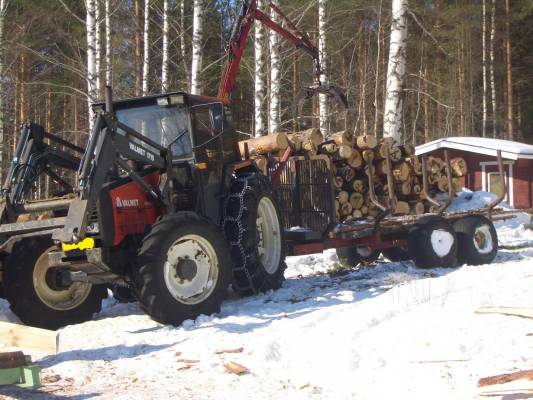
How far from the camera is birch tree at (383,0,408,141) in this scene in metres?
13.5

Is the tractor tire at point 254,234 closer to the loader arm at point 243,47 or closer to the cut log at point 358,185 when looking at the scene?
the loader arm at point 243,47

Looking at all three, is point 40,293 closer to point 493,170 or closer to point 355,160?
point 355,160

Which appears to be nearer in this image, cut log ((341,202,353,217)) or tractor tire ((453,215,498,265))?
tractor tire ((453,215,498,265))

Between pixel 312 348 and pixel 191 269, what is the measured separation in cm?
188

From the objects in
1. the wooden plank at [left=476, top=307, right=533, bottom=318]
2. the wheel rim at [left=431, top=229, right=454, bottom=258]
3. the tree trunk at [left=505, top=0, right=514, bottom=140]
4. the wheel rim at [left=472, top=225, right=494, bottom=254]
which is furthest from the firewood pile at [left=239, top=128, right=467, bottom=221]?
the tree trunk at [left=505, top=0, right=514, bottom=140]

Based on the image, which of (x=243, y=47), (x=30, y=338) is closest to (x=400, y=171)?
(x=243, y=47)

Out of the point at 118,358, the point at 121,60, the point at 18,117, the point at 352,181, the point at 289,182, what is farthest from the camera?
the point at 18,117

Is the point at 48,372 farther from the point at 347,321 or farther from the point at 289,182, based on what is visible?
the point at 289,182

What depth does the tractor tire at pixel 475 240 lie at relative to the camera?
35.8 ft

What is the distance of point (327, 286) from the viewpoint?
8977 mm

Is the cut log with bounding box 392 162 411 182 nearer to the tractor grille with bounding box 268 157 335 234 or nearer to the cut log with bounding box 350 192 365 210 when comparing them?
the cut log with bounding box 350 192 365 210

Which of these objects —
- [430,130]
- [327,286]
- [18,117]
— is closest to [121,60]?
[18,117]

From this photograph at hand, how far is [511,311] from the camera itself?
6.27 metres

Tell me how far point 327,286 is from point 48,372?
4492mm
